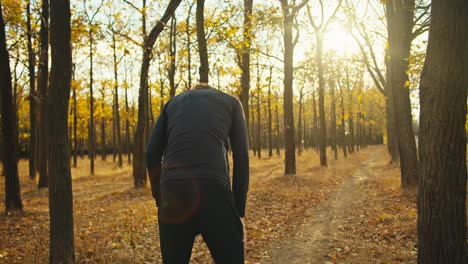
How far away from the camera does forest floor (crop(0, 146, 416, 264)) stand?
245 inches

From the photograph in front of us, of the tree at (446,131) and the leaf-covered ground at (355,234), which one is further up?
the tree at (446,131)

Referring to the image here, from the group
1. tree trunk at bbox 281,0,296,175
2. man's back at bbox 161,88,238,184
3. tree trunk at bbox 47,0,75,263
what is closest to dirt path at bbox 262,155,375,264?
tree trunk at bbox 47,0,75,263

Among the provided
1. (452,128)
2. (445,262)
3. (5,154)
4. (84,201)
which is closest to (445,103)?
(452,128)

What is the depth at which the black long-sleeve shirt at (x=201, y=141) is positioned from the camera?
96.0 inches

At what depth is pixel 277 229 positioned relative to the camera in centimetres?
840

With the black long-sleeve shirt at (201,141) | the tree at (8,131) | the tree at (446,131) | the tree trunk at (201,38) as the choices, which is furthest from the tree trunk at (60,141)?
the tree trunk at (201,38)

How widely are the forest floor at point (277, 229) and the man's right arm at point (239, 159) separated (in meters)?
3.96

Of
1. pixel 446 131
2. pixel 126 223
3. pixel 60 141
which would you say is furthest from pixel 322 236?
pixel 60 141

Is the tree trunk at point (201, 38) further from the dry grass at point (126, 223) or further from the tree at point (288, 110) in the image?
the tree at point (288, 110)

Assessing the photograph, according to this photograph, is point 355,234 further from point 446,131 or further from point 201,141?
point 201,141

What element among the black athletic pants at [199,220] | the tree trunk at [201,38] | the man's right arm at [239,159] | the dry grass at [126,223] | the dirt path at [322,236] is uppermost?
the tree trunk at [201,38]

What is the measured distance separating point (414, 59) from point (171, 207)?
400 inches

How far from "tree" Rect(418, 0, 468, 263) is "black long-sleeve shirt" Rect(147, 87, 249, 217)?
255 cm

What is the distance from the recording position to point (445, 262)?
4043mm
